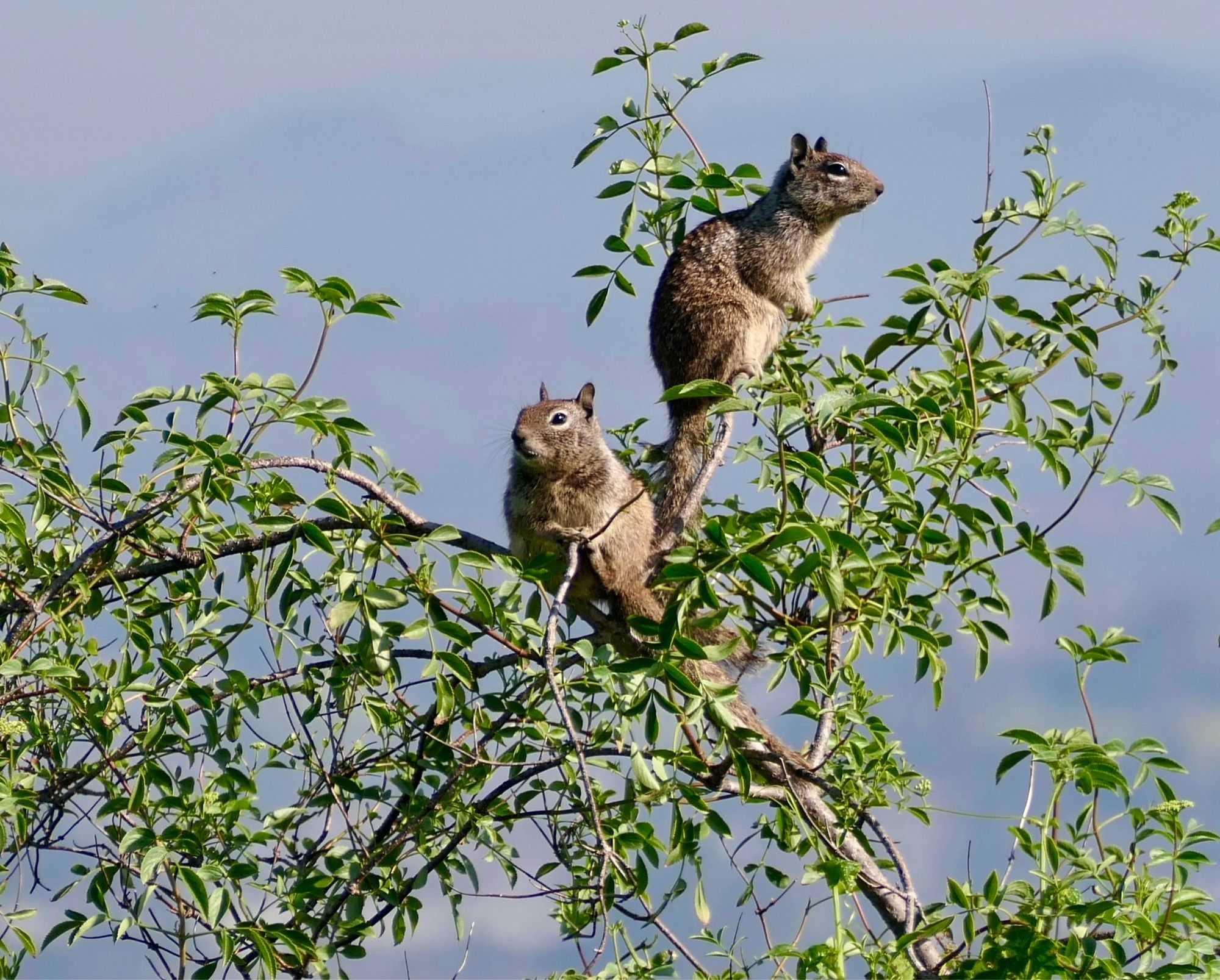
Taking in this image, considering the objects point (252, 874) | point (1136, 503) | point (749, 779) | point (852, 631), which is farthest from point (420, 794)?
point (1136, 503)

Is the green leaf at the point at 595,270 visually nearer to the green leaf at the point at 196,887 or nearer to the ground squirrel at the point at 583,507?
the ground squirrel at the point at 583,507

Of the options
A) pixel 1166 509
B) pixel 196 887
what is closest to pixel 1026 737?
pixel 1166 509

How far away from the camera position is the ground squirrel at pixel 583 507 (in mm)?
5477

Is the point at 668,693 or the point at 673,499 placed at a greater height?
the point at 673,499

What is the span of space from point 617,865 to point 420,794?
37.5 inches

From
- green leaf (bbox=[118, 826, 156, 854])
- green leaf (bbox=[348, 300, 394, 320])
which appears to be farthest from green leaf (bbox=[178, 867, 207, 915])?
green leaf (bbox=[348, 300, 394, 320])

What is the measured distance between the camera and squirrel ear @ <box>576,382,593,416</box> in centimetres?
615

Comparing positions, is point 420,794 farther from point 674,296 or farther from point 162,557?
point 674,296

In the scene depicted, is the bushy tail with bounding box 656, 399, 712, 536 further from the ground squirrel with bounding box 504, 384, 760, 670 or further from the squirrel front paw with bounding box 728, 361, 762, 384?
the squirrel front paw with bounding box 728, 361, 762, 384

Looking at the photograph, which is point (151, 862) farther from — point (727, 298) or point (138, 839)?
point (727, 298)

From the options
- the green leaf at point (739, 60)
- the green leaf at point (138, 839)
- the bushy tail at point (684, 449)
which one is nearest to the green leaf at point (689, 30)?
the green leaf at point (739, 60)

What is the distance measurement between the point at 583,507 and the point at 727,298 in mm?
1711

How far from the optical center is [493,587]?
4164 mm

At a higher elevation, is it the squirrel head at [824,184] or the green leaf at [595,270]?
the squirrel head at [824,184]
